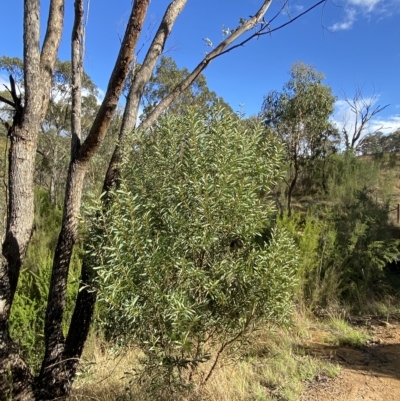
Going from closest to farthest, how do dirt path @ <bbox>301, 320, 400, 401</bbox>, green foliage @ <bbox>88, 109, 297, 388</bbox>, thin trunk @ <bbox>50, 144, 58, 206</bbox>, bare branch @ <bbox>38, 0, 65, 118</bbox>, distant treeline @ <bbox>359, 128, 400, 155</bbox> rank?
1. green foliage @ <bbox>88, 109, 297, 388</bbox>
2. bare branch @ <bbox>38, 0, 65, 118</bbox>
3. dirt path @ <bbox>301, 320, 400, 401</bbox>
4. thin trunk @ <bbox>50, 144, 58, 206</bbox>
5. distant treeline @ <bbox>359, 128, 400, 155</bbox>

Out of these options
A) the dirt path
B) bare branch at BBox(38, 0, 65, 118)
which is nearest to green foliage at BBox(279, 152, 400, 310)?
the dirt path

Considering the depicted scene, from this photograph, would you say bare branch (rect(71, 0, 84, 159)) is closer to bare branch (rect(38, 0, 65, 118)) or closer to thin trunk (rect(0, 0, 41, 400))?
bare branch (rect(38, 0, 65, 118))

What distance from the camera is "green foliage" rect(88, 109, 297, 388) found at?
2105 millimetres

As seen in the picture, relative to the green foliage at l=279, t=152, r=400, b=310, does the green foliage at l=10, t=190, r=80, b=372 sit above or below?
below

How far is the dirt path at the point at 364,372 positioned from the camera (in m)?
3.54

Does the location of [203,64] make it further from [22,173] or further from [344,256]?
[344,256]

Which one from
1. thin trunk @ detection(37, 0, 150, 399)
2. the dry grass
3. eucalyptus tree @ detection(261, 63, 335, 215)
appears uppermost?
eucalyptus tree @ detection(261, 63, 335, 215)

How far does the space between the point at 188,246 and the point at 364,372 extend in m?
3.12

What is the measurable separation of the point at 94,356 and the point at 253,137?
3.33 m

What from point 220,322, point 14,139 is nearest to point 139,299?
point 220,322

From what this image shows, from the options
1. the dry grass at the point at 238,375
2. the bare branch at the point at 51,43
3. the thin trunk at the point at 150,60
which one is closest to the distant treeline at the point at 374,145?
the dry grass at the point at 238,375

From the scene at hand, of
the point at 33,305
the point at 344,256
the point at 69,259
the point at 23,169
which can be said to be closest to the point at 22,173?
the point at 23,169

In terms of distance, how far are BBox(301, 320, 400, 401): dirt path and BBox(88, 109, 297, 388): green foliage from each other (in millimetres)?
1645

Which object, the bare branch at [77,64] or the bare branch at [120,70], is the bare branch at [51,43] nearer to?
the bare branch at [77,64]
